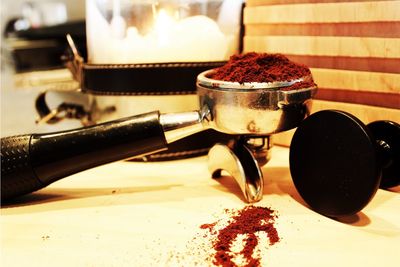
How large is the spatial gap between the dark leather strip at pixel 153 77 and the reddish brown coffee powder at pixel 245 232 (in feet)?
0.70

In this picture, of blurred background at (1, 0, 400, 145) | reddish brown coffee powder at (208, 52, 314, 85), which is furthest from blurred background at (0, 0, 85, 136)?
reddish brown coffee powder at (208, 52, 314, 85)

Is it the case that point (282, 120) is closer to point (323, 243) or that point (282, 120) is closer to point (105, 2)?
point (323, 243)

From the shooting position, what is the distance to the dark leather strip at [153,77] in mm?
557

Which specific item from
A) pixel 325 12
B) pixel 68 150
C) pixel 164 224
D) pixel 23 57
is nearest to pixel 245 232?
pixel 164 224

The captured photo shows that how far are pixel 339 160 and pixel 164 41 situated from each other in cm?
29

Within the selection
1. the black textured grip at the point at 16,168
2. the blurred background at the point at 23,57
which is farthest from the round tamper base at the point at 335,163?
the blurred background at the point at 23,57

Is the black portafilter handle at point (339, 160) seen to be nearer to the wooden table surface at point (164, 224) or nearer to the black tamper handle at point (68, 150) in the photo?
the wooden table surface at point (164, 224)

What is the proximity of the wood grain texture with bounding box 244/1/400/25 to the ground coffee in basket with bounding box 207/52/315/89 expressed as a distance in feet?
0.38

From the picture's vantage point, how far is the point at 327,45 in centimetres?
53

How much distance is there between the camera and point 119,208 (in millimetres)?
431

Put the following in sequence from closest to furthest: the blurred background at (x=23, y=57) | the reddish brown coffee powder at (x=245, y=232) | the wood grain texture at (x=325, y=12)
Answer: the reddish brown coffee powder at (x=245, y=232), the wood grain texture at (x=325, y=12), the blurred background at (x=23, y=57)

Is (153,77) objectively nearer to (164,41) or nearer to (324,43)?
(164,41)

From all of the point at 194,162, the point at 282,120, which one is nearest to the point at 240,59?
the point at 282,120

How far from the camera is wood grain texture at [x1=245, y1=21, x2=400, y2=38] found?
468mm
